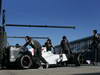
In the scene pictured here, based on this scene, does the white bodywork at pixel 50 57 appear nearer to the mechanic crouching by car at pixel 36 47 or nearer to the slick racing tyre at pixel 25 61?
the mechanic crouching by car at pixel 36 47

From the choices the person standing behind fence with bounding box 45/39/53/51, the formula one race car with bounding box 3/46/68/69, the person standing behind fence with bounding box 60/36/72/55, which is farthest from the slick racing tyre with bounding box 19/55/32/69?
the person standing behind fence with bounding box 45/39/53/51

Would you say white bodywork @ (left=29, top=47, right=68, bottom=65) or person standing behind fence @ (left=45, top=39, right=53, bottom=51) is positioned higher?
person standing behind fence @ (left=45, top=39, right=53, bottom=51)

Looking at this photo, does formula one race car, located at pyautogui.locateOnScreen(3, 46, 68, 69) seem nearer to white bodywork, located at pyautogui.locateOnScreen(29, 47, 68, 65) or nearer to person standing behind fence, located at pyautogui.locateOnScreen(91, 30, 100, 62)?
white bodywork, located at pyautogui.locateOnScreen(29, 47, 68, 65)

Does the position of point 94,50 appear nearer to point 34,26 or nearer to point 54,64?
point 54,64

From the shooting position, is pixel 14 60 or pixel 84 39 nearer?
pixel 14 60

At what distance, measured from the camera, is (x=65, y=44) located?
56.9ft

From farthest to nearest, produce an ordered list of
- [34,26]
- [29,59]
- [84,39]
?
[84,39] < [34,26] < [29,59]

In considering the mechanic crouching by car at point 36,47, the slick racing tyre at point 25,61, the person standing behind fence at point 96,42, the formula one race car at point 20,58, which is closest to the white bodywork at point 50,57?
the formula one race car at point 20,58

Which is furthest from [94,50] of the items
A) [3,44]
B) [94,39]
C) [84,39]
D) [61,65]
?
[84,39]

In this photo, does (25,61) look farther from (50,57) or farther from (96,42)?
(96,42)

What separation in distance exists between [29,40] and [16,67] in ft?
4.33

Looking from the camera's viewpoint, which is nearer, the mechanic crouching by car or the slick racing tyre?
the slick racing tyre

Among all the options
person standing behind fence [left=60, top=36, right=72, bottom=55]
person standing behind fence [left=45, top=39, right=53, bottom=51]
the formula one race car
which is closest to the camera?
the formula one race car

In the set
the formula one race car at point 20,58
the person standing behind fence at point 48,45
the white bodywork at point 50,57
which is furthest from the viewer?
the person standing behind fence at point 48,45
